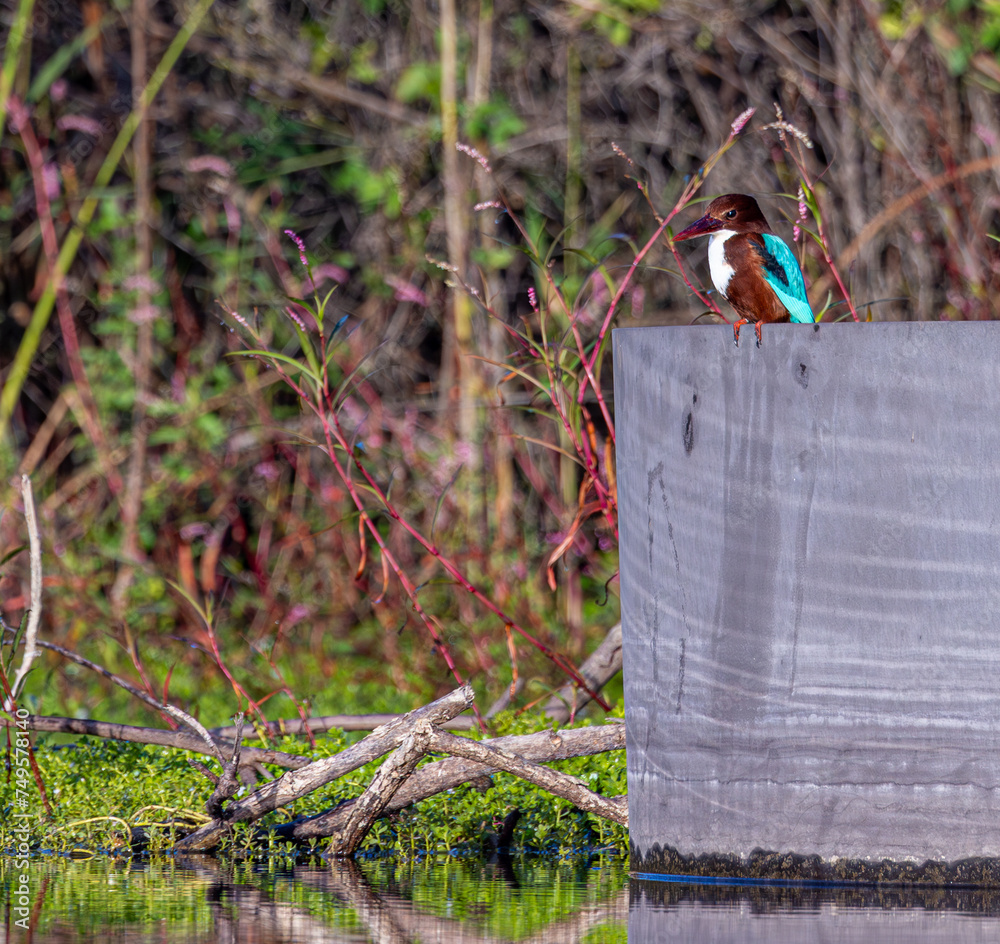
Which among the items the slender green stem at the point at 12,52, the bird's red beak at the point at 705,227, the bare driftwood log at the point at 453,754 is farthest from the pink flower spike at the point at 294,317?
the slender green stem at the point at 12,52

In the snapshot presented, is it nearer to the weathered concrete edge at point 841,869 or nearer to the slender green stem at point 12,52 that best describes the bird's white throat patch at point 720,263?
the weathered concrete edge at point 841,869

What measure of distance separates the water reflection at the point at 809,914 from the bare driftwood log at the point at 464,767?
0.67 metres

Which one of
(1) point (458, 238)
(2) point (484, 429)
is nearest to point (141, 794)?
(2) point (484, 429)

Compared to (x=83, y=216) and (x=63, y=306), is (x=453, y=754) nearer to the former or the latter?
(x=63, y=306)

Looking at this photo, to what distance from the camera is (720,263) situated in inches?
142

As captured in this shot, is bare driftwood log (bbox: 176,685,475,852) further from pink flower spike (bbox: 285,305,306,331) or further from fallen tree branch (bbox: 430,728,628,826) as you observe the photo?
pink flower spike (bbox: 285,305,306,331)

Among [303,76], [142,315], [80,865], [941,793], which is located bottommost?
[80,865]

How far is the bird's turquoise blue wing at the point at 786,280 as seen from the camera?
354 cm

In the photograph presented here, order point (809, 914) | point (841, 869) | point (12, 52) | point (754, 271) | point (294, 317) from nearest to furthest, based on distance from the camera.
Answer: point (809, 914), point (841, 869), point (754, 271), point (294, 317), point (12, 52)

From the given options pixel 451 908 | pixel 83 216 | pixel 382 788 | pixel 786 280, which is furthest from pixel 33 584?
pixel 83 216

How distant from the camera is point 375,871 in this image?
3604mm

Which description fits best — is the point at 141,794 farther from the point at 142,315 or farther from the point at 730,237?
the point at 142,315

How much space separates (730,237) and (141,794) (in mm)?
2111

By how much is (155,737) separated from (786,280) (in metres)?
2.14
